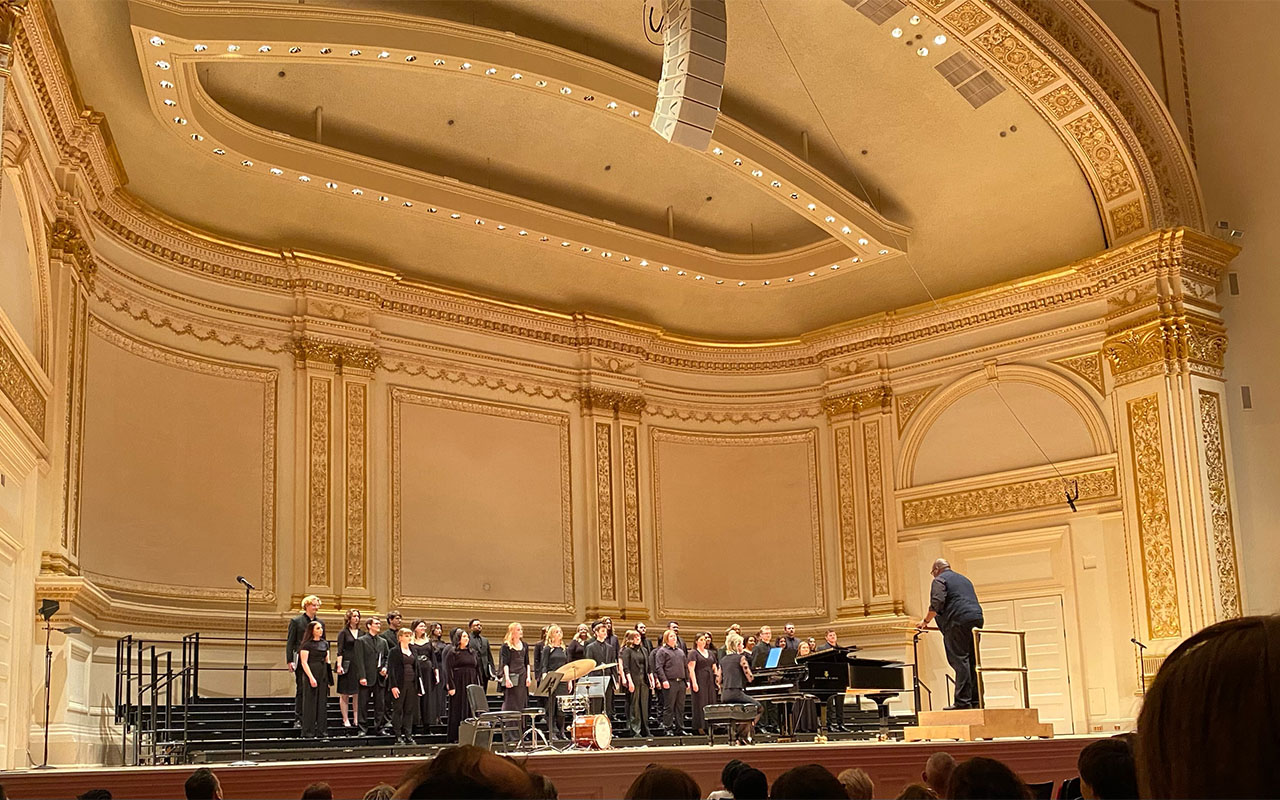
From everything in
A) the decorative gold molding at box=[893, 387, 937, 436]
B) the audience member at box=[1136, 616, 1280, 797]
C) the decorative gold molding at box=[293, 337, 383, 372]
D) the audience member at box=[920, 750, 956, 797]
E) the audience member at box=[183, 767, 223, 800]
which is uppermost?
the decorative gold molding at box=[293, 337, 383, 372]

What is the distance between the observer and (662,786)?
118 inches

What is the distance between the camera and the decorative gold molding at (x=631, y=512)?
58.2 feet

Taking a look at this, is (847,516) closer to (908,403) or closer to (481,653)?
(908,403)

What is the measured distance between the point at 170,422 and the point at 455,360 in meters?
4.07

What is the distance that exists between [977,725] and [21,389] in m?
8.25

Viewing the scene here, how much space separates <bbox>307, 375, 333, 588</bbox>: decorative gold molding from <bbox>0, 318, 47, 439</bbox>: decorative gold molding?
4148mm

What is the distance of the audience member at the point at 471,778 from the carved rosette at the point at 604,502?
640 inches

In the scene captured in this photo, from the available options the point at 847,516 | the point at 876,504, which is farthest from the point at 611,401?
the point at 876,504

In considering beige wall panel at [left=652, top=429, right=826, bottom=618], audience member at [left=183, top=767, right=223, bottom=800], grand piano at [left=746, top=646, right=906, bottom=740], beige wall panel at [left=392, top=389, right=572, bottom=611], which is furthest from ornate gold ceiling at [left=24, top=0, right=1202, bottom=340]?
audience member at [left=183, top=767, right=223, bottom=800]

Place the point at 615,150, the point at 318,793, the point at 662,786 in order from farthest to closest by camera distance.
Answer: the point at 615,150, the point at 318,793, the point at 662,786

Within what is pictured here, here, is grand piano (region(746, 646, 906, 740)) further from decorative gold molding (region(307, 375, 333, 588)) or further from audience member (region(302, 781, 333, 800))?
audience member (region(302, 781, 333, 800))

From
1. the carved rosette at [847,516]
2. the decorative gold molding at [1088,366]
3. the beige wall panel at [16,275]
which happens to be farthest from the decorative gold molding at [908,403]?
the beige wall panel at [16,275]

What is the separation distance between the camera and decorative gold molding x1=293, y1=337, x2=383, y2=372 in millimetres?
15523

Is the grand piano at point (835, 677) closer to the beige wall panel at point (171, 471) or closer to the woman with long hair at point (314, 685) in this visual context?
the woman with long hair at point (314, 685)
